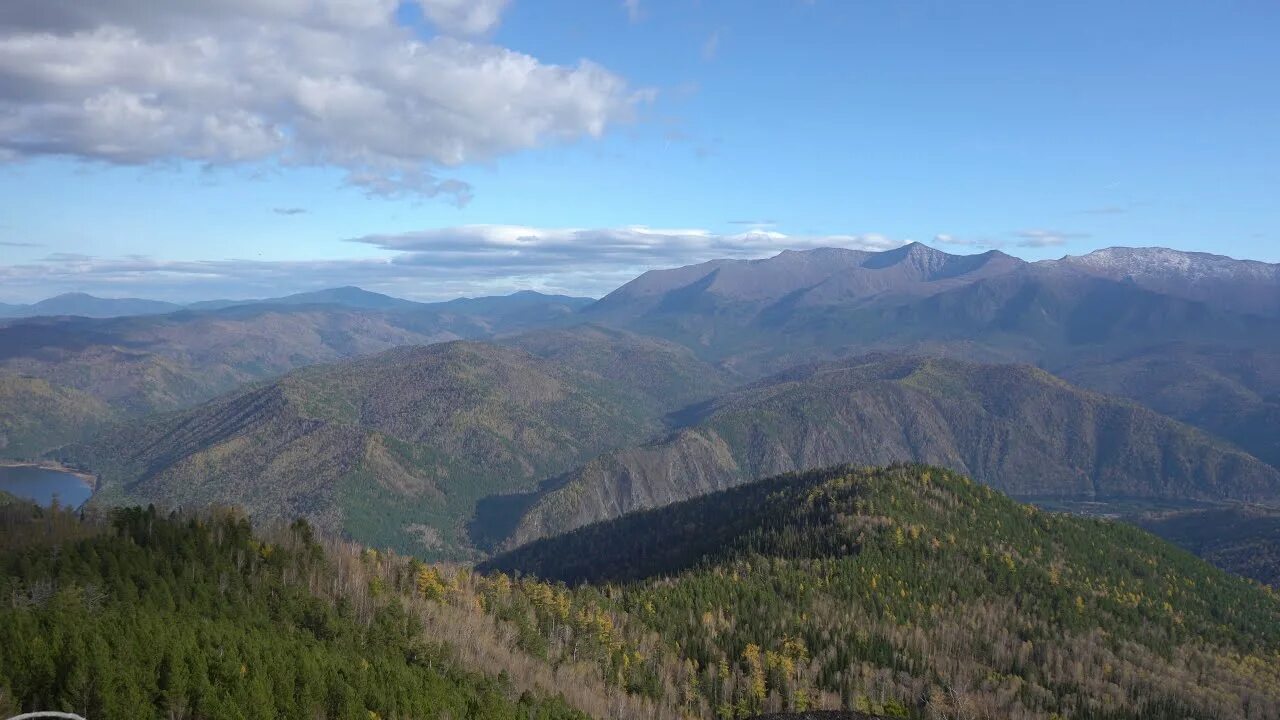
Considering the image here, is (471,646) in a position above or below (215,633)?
below

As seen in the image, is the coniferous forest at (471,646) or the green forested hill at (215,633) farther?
the coniferous forest at (471,646)

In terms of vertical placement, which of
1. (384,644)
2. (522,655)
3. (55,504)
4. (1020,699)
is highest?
(55,504)

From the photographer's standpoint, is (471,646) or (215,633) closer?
(215,633)

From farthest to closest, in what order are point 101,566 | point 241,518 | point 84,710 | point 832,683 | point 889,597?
point 889,597
point 832,683
point 241,518
point 101,566
point 84,710

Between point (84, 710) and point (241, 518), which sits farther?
point (241, 518)

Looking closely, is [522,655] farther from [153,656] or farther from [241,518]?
[153,656]

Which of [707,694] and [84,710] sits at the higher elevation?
[84,710]

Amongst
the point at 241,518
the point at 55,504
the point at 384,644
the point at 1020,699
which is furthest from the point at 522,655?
the point at 1020,699

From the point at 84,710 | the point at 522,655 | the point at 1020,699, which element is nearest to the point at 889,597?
the point at 1020,699

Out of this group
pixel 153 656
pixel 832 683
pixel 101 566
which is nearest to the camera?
pixel 153 656

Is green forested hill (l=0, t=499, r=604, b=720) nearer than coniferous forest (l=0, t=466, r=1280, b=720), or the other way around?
green forested hill (l=0, t=499, r=604, b=720)
